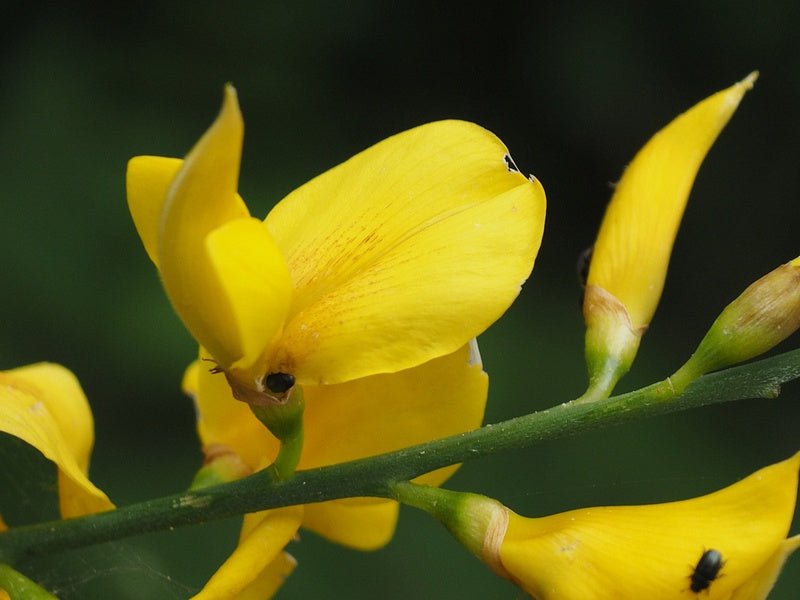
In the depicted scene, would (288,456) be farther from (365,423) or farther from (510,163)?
(510,163)

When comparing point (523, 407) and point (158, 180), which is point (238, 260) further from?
point (523, 407)

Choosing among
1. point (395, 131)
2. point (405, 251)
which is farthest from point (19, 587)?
point (395, 131)

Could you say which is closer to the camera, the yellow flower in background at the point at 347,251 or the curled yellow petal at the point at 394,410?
the yellow flower in background at the point at 347,251

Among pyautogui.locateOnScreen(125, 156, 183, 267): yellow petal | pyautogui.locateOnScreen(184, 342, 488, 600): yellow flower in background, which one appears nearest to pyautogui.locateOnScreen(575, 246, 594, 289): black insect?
pyautogui.locateOnScreen(184, 342, 488, 600): yellow flower in background

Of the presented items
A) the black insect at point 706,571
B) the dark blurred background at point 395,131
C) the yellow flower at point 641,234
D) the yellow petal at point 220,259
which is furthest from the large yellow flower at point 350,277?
the dark blurred background at point 395,131

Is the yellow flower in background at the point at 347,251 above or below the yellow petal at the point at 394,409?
above

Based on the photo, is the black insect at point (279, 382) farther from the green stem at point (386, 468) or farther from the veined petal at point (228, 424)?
the veined petal at point (228, 424)
